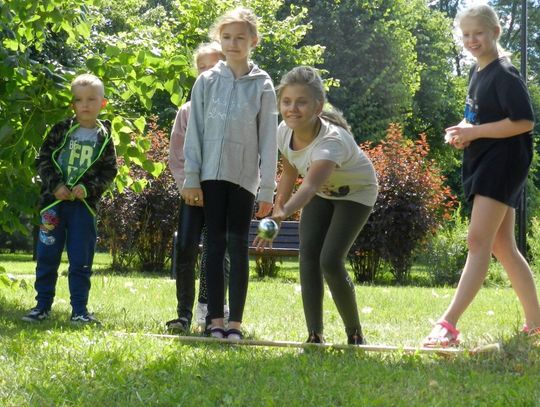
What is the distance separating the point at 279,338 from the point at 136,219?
34.4 feet

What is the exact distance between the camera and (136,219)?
51.4ft

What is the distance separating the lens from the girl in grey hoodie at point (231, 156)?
5.18 meters

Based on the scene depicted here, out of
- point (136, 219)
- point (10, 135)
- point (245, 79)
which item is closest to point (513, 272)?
point (245, 79)

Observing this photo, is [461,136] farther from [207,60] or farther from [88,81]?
[88,81]

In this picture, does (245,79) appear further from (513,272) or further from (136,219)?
(136,219)

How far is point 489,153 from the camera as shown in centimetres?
505

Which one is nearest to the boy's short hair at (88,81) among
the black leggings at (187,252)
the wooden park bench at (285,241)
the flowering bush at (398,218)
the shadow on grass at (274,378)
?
the black leggings at (187,252)

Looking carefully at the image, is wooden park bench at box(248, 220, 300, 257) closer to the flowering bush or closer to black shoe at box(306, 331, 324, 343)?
the flowering bush

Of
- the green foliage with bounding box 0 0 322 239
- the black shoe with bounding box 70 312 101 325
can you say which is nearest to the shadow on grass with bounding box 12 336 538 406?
the black shoe with bounding box 70 312 101 325

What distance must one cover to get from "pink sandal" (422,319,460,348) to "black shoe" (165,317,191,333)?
4.81ft

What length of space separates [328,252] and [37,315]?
221 centimetres

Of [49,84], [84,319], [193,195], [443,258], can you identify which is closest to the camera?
[193,195]

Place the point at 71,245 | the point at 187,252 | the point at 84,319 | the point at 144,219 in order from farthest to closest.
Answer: the point at 144,219 → the point at 71,245 → the point at 84,319 → the point at 187,252

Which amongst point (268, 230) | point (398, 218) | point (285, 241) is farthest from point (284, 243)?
point (268, 230)
